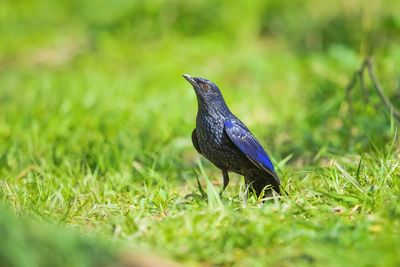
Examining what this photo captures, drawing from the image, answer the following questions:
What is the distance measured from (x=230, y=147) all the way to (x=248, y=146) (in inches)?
4.3

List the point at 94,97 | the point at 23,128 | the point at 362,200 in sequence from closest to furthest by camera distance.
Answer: the point at 362,200, the point at 23,128, the point at 94,97

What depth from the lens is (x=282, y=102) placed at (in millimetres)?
7660

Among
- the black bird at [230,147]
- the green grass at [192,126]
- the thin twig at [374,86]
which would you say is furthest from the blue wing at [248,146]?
the thin twig at [374,86]

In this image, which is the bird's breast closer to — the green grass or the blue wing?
the blue wing

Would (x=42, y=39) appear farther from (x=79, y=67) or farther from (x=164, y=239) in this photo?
(x=164, y=239)

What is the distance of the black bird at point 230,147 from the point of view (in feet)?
14.5

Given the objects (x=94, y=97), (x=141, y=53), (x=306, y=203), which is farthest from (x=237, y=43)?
(x=306, y=203)

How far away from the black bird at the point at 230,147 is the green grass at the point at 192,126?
0.43 ft

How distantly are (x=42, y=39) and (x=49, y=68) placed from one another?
0.90 meters

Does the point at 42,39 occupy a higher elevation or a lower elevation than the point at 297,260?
higher

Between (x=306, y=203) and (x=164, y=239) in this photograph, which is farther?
(x=306, y=203)

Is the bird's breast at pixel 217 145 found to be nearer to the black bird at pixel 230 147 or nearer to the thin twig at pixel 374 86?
the black bird at pixel 230 147

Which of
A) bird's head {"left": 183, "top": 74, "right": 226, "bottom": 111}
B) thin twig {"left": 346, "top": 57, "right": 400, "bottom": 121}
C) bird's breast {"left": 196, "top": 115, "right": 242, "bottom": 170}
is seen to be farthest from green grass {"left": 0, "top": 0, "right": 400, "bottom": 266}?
bird's head {"left": 183, "top": 74, "right": 226, "bottom": 111}

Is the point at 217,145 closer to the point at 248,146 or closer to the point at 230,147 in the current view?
the point at 230,147
